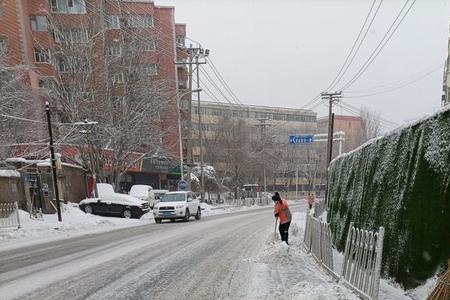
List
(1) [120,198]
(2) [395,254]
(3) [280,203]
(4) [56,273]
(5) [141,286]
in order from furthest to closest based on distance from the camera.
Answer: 1. (1) [120,198]
2. (3) [280,203]
3. (4) [56,273]
4. (5) [141,286]
5. (2) [395,254]

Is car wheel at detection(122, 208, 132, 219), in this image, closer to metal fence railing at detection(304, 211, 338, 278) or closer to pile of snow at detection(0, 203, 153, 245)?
pile of snow at detection(0, 203, 153, 245)

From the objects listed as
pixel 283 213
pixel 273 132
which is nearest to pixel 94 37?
pixel 283 213

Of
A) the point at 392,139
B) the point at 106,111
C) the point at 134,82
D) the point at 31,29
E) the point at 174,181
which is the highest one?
the point at 31,29

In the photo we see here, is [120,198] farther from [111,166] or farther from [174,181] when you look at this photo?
[174,181]

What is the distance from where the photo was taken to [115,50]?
37.5 meters

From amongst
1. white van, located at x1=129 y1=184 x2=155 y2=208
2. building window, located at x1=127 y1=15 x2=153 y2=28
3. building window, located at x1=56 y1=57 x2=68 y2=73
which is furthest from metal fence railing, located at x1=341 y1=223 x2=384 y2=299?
building window, located at x1=127 y1=15 x2=153 y2=28

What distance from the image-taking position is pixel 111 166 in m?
36.3

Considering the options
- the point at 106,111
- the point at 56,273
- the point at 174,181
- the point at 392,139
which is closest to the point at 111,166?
the point at 106,111

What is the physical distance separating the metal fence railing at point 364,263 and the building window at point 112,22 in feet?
120

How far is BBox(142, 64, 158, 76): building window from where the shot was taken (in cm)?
3866

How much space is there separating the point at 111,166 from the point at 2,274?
27741 millimetres

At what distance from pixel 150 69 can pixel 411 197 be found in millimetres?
36726

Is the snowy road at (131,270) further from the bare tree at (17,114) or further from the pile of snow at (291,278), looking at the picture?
the bare tree at (17,114)

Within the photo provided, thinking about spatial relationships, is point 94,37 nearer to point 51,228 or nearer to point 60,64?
point 60,64
